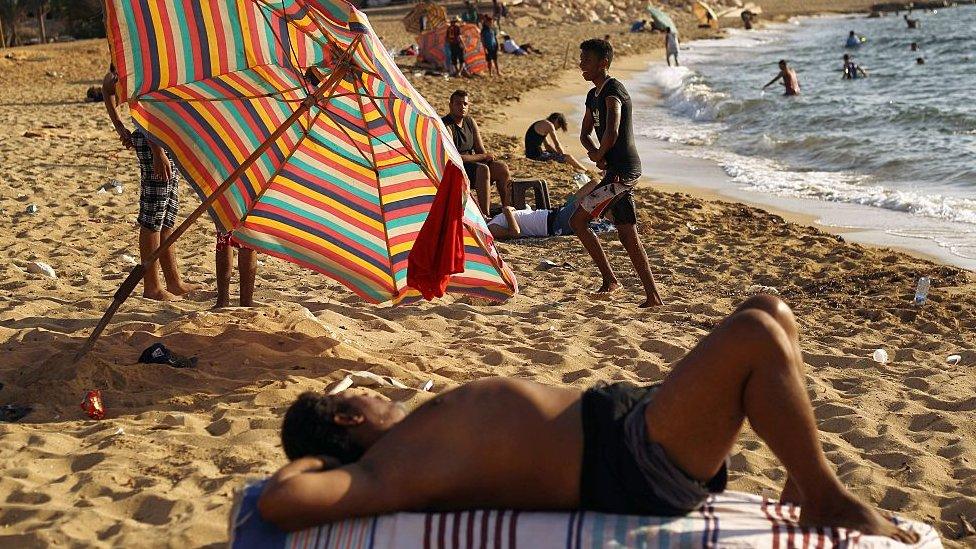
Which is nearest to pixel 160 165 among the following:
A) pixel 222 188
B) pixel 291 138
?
pixel 291 138

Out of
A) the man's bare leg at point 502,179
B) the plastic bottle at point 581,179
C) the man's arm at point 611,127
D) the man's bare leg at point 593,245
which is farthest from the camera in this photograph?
the plastic bottle at point 581,179

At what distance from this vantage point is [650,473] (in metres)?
2.52

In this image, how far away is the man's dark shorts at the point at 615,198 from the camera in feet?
20.8

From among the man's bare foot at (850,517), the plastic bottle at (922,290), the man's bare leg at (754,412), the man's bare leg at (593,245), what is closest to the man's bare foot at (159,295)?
the man's bare leg at (593,245)

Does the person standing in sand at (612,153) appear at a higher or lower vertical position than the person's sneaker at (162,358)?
higher

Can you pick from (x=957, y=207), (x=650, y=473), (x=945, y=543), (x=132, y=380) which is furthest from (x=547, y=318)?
(x=957, y=207)

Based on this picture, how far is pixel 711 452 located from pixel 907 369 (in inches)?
122

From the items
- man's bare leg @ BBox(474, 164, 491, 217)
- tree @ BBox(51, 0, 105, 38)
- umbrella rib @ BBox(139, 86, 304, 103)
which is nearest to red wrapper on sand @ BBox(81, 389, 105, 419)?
umbrella rib @ BBox(139, 86, 304, 103)

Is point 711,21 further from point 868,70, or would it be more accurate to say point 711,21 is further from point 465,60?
point 465,60

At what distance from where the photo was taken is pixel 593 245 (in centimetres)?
664

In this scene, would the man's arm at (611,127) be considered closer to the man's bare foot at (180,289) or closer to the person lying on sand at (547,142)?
the man's bare foot at (180,289)

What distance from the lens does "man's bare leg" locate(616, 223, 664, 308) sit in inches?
249

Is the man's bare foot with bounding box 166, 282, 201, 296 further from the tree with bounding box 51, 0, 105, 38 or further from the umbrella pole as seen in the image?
the tree with bounding box 51, 0, 105, 38

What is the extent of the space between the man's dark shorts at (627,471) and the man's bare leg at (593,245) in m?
4.00
